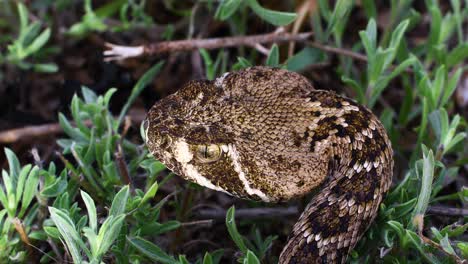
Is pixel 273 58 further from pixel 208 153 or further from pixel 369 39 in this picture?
pixel 208 153

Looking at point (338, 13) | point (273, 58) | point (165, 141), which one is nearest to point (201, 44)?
point (273, 58)

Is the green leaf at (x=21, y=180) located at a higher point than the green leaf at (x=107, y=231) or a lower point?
lower

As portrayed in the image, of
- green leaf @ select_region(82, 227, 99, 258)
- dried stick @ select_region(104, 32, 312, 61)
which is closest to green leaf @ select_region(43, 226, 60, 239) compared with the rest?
green leaf @ select_region(82, 227, 99, 258)

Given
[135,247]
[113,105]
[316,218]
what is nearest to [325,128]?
[316,218]

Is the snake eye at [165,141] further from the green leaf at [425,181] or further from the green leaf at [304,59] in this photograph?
the green leaf at [304,59]

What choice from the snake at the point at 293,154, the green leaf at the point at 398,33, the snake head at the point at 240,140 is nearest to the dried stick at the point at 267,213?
the snake at the point at 293,154

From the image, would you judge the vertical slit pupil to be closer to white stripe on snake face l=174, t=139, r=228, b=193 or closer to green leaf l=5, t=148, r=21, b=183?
white stripe on snake face l=174, t=139, r=228, b=193
